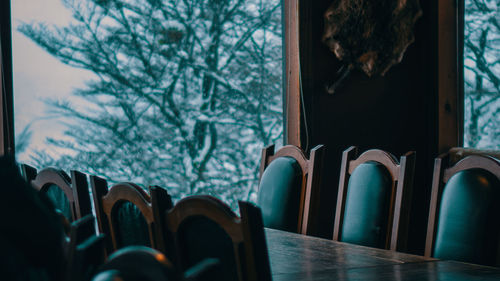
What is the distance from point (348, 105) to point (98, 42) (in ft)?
4.97

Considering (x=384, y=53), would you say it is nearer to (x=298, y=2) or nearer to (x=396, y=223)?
(x=298, y=2)

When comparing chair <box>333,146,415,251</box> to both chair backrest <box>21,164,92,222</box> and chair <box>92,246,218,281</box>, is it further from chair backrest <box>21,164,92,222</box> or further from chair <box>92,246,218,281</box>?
A: chair <box>92,246,218,281</box>

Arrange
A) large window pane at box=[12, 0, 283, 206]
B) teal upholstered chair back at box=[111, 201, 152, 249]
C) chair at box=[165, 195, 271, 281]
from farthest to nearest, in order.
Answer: large window pane at box=[12, 0, 283, 206], teal upholstered chair back at box=[111, 201, 152, 249], chair at box=[165, 195, 271, 281]

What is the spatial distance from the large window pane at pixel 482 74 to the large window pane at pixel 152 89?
3.93 feet

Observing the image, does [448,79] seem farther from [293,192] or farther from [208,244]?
[208,244]

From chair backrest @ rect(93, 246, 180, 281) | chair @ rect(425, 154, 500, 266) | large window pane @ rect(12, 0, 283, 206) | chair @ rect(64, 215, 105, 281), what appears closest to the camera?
chair backrest @ rect(93, 246, 180, 281)

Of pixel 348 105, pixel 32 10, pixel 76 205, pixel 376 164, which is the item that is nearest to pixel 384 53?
pixel 348 105

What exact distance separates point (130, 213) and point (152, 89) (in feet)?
5.55

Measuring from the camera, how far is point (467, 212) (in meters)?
1.74

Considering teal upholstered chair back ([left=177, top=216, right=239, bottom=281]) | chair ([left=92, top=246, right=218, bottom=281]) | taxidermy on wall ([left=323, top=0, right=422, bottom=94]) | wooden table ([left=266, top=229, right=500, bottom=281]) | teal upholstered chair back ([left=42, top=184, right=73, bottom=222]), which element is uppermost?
taxidermy on wall ([left=323, top=0, right=422, bottom=94])

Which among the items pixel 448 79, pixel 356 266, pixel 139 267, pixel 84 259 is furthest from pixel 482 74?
pixel 139 267

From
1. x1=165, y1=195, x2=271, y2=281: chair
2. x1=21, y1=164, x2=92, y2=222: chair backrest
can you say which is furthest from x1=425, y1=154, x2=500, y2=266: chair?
x1=21, y1=164, x2=92, y2=222: chair backrest

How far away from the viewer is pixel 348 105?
128 inches

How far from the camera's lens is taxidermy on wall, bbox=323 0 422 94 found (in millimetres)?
3125
